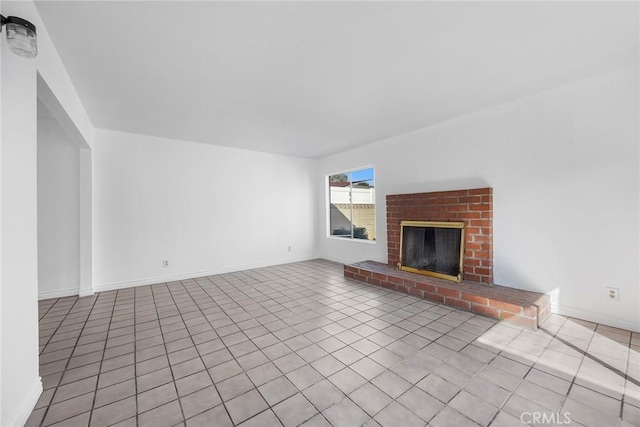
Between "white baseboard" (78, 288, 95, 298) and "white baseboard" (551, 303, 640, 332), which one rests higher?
"white baseboard" (551, 303, 640, 332)

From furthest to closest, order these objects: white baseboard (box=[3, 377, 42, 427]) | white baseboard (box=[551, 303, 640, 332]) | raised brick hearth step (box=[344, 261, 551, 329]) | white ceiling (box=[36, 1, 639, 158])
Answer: raised brick hearth step (box=[344, 261, 551, 329])
white baseboard (box=[551, 303, 640, 332])
white ceiling (box=[36, 1, 639, 158])
white baseboard (box=[3, 377, 42, 427])

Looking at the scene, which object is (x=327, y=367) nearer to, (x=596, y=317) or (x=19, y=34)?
(x=19, y=34)

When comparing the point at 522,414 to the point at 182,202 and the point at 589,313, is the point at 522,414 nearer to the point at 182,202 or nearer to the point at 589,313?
the point at 589,313

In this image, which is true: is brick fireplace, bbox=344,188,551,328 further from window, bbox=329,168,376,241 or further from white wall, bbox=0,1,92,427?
white wall, bbox=0,1,92,427

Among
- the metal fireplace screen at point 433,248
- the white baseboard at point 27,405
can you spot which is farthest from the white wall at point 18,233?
the metal fireplace screen at point 433,248

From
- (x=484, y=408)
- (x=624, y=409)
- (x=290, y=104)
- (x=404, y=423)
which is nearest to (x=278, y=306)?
(x=404, y=423)

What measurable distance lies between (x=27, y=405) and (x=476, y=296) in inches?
149

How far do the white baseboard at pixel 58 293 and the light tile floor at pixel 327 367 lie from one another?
21.3 inches

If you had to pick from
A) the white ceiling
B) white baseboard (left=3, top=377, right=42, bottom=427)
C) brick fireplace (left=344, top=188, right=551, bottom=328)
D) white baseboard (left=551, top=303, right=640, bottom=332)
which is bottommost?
white baseboard (left=3, top=377, right=42, bottom=427)

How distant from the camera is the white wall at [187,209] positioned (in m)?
4.11

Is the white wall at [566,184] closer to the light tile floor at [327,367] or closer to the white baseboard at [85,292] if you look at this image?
the light tile floor at [327,367]

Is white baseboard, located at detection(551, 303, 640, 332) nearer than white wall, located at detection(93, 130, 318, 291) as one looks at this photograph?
Yes

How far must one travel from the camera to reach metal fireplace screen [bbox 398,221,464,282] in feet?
11.8

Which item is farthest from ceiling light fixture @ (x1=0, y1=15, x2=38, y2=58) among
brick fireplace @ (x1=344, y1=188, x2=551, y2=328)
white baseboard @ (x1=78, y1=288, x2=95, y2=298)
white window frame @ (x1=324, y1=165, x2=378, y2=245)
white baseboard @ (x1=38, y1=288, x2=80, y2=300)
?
white window frame @ (x1=324, y1=165, x2=378, y2=245)
